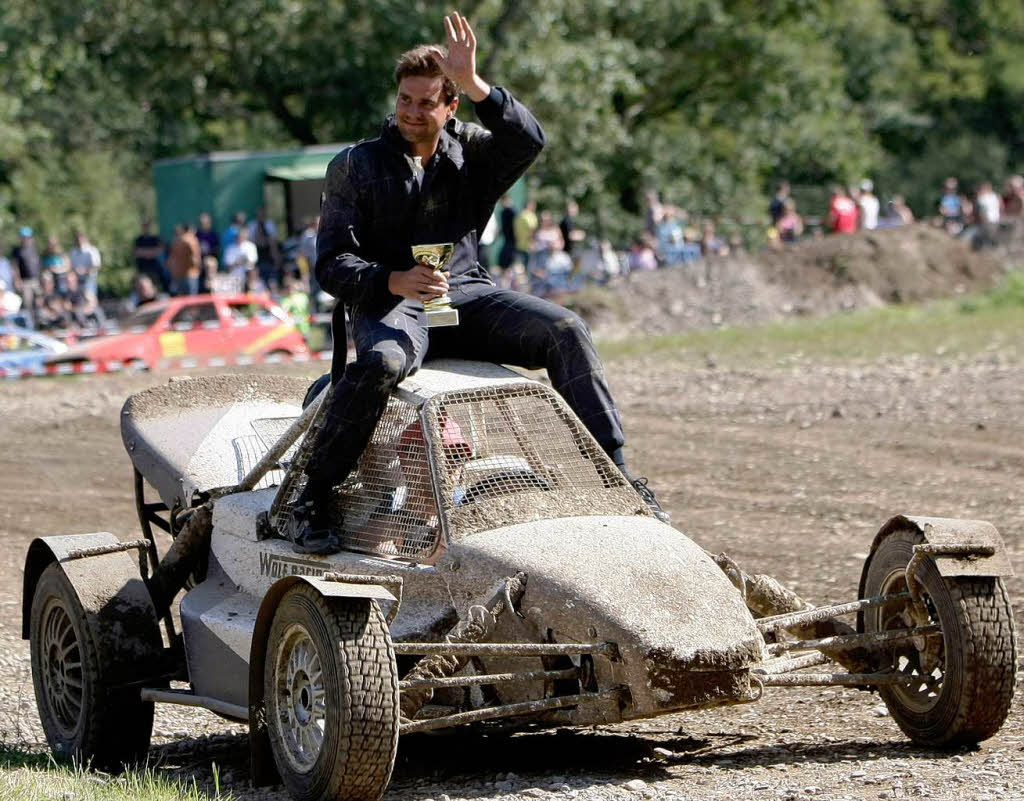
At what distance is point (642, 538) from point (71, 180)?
1619 inches

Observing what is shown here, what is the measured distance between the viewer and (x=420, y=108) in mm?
6375

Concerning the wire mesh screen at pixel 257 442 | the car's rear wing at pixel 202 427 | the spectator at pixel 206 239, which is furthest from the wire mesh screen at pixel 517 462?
the spectator at pixel 206 239

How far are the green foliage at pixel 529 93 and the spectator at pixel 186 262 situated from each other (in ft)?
26.3

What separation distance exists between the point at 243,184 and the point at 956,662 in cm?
2785

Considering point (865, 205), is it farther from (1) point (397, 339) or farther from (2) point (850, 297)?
(1) point (397, 339)

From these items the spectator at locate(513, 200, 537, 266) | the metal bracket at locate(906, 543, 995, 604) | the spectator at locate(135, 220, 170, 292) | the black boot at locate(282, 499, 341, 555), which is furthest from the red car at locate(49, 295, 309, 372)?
the metal bracket at locate(906, 543, 995, 604)

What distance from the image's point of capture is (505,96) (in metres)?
6.29

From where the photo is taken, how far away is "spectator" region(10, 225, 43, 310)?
27.7 m

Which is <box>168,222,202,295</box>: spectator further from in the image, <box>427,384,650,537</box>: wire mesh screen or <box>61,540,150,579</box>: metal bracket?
<box>427,384,650,537</box>: wire mesh screen

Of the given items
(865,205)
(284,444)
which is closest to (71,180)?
(865,205)

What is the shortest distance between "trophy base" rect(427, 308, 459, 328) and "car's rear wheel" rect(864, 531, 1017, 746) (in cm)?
184

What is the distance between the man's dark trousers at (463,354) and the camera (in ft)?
20.1

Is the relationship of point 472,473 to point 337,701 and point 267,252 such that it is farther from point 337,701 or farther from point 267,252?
point 267,252

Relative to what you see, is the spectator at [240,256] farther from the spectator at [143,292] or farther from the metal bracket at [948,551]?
the metal bracket at [948,551]
